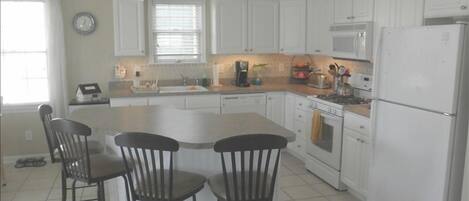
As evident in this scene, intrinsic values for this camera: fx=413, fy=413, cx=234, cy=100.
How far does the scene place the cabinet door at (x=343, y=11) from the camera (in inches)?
174

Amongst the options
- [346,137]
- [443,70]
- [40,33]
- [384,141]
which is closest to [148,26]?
[40,33]

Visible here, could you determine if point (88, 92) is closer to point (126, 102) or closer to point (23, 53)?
point (126, 102)

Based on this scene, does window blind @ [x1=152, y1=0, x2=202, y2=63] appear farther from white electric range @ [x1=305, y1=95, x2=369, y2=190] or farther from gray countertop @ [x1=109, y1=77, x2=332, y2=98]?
white electric range @ [x1=305, y1=95, x2=369, y2=190]

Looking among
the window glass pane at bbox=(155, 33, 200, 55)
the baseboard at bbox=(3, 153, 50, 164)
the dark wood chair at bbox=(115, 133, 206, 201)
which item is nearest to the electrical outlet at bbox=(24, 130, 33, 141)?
the baseboard at bbox=(3, 153, 50, 164)

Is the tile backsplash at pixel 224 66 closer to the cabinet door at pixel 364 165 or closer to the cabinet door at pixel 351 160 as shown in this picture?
the cabinet door at pixel 351 160

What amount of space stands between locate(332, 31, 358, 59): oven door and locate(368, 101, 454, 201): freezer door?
1.03 meters

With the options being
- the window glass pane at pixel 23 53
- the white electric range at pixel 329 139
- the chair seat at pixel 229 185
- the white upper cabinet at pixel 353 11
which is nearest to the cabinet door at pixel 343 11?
the white upper cabinet at pixel 353 11

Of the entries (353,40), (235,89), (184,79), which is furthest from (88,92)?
(353,40)

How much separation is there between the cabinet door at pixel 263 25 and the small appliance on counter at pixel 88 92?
2048 millimetres

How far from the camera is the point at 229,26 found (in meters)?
5.41

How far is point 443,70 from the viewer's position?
2.76m

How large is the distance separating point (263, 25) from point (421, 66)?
2.90 m

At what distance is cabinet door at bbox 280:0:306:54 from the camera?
17.8 feet

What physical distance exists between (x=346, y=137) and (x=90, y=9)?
3443 millimetres
